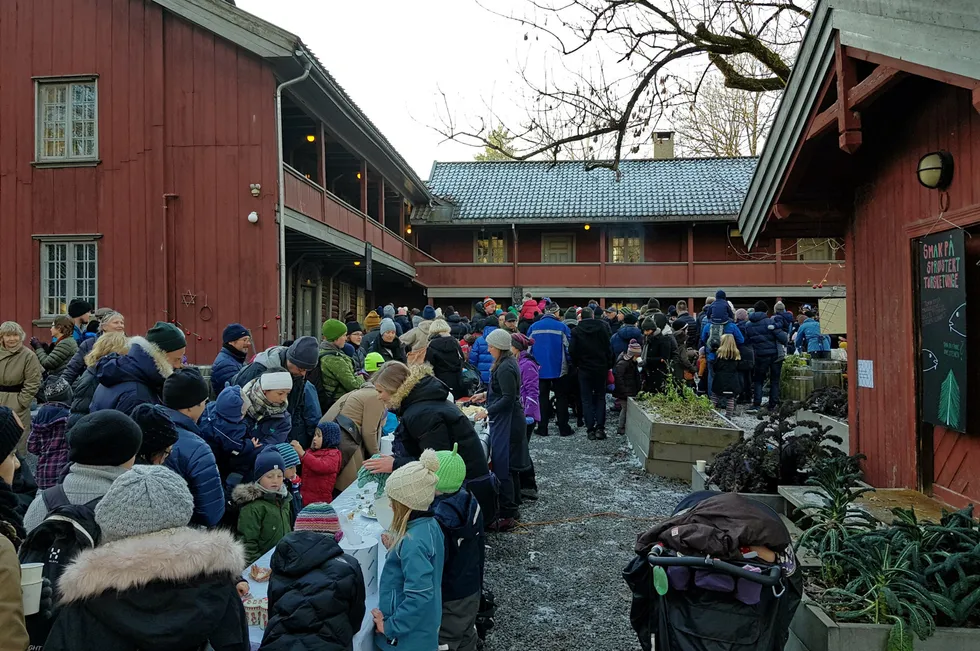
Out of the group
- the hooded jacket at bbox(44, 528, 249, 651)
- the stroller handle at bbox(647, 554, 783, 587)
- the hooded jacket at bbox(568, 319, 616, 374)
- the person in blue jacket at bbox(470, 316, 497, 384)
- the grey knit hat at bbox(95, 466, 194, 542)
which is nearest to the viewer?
the hooded jacket at bbox(44, 528, 249, 651)

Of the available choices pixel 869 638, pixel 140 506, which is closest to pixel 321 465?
pixel 140 506

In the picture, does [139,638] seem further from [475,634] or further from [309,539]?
[475,634]

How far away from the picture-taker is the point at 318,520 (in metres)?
3.31

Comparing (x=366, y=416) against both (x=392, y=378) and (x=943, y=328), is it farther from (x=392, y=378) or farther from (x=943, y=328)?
(x=943, y=328)

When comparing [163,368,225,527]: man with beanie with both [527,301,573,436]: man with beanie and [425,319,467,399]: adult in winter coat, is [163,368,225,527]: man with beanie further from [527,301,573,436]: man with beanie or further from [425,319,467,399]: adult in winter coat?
[527,301,573,436]: man with beanie

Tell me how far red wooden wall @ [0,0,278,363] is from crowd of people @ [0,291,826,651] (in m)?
4.75

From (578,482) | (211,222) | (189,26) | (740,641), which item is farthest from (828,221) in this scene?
(189,26)

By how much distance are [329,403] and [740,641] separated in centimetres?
493

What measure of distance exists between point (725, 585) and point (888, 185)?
13.1 ft

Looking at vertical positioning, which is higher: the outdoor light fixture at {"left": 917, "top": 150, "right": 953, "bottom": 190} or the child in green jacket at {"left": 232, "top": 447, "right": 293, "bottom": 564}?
the outdoor light fixture at {"left": 917, "top": 150, "right": 953, "bottom": 190}

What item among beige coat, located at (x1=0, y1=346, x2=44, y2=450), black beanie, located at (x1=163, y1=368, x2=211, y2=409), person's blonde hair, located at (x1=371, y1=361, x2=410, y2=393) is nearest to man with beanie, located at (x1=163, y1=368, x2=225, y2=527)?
black beanie, located at (x1=163, y1=368, x2=211, y2=409)

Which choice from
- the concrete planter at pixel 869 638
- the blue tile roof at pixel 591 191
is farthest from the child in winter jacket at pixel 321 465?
the blue tile roof at pixel 591 191

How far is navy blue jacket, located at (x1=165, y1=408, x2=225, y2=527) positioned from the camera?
11.1ft

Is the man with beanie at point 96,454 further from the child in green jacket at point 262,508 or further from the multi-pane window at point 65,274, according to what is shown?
the multi-pane window at point 65,274
